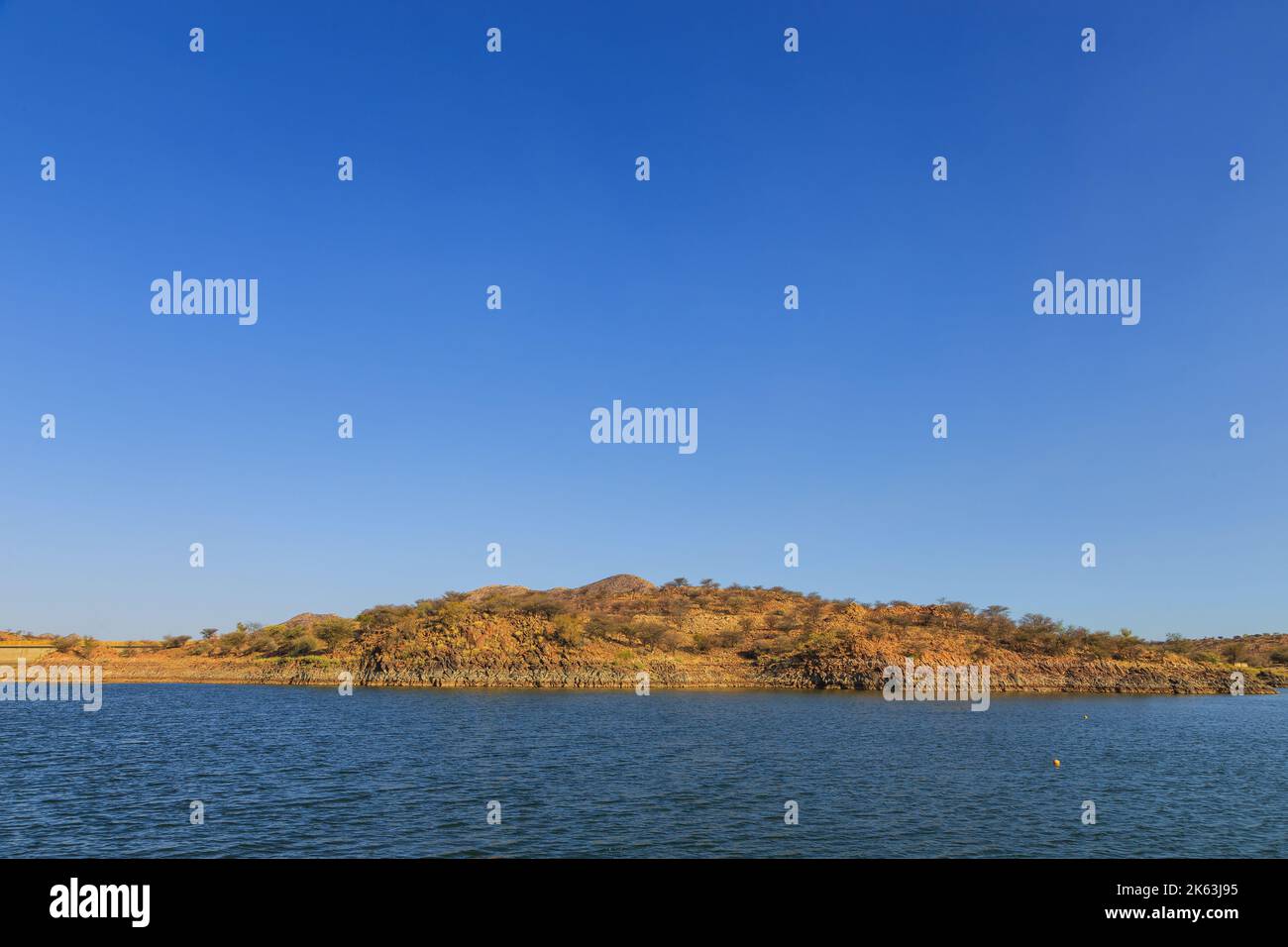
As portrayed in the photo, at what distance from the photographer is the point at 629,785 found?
38.5 m

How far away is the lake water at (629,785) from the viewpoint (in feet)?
93.9

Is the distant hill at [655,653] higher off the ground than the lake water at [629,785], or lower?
lower

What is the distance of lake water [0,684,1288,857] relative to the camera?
1127 inches

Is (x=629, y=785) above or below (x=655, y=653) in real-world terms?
above

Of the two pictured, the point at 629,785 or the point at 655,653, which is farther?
the point at 655,653

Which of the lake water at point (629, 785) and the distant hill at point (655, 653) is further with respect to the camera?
the distant hill at point (655, 653)

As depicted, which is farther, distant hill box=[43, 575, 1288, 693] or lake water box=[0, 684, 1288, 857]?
distant hill box=[43, 575, 1288, 693]

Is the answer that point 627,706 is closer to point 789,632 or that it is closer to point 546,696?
point 546,696
